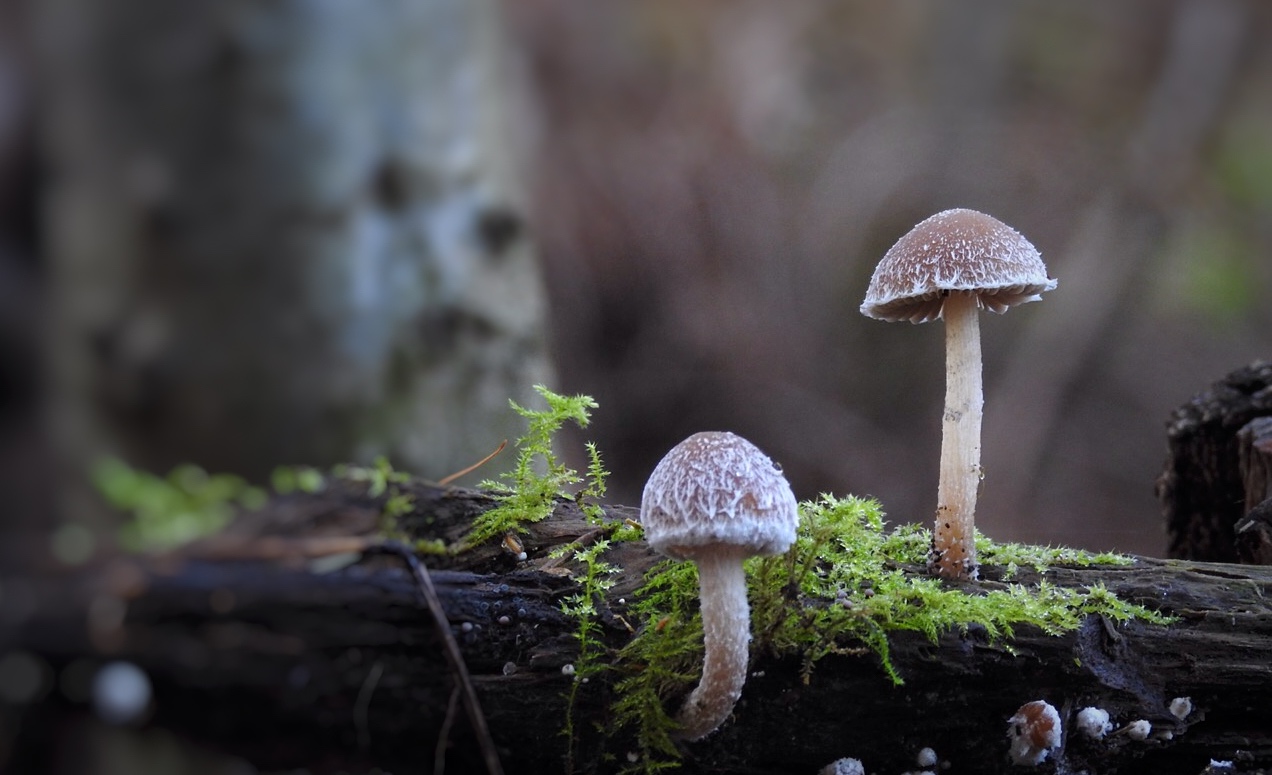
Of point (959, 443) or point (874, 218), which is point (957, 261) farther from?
point (874, 218)

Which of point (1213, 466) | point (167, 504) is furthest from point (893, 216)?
point (167, 504)

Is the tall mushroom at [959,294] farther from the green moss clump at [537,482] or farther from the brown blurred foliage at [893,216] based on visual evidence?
the brown blurred foliage at [893,216]

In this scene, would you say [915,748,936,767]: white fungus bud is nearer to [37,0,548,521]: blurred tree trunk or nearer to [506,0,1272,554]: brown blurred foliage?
[37,0,548,521]: blurred tree trunk

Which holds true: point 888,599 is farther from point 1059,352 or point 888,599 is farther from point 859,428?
point 1059,352

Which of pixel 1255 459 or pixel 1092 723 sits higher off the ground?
pixel 1255 459

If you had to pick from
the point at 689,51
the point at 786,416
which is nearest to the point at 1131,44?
the point at 689,51

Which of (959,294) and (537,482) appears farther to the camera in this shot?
(959,294)
